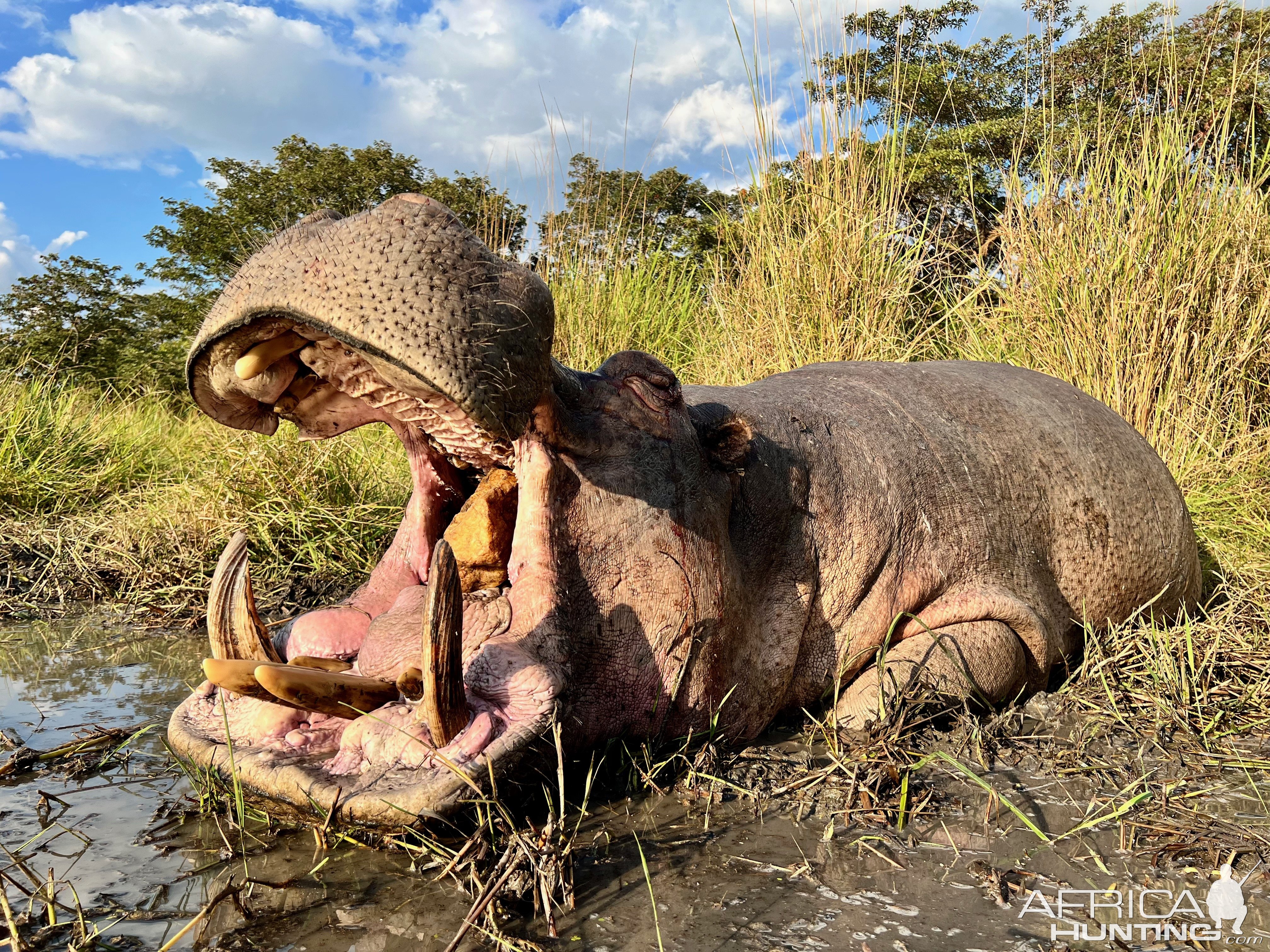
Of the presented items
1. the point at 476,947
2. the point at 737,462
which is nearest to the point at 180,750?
the point at 476,947

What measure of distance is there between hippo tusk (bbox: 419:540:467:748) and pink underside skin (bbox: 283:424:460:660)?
1.78 feet

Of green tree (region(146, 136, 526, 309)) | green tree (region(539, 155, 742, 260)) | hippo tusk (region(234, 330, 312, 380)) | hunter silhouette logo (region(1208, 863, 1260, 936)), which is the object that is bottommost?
hunter silhouette logo (region(1208, 863, 1260, 936))

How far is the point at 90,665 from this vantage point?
3639 millimetres

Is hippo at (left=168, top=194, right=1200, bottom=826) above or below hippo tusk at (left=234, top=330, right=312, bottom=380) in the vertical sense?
below

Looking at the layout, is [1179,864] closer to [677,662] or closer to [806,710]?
[806,710]

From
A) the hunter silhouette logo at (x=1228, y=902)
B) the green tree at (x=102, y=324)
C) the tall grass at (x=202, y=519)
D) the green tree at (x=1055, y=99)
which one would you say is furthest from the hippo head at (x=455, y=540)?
the green tree at (x=102, y=324)

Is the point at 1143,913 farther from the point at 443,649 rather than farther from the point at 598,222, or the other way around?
the point at 598,222

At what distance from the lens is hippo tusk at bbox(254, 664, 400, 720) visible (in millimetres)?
1952

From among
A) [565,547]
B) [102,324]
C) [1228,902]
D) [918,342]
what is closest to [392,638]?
[565,547]

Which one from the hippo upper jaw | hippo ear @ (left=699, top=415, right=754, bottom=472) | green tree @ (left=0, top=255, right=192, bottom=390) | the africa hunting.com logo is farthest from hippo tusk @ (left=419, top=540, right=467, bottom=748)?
green tree @ (left=0, top=255, right=192, bottom=390)

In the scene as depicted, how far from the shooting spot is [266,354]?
209cm

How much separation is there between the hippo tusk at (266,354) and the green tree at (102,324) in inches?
509

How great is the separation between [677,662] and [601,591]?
265 millimetres

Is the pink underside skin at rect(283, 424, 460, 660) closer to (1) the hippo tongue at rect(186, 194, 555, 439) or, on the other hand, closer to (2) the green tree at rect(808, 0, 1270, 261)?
(1) the hippo tongue at rect(186, 194, 555, 439)
